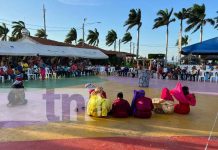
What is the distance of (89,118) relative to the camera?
796cm

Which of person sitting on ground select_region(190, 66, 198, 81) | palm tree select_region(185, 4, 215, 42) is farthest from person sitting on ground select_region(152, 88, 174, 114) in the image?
palm tree select_region(185, 4, 215, 42)

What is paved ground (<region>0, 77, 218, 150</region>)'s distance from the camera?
576cm

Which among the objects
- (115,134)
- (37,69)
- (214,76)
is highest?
(37,69)

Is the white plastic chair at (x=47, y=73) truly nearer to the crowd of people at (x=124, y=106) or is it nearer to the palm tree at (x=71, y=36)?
the crowd of people at (x=124, y=106)

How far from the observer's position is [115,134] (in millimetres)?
6531

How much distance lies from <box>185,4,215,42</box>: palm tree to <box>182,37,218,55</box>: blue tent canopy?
23.3 m

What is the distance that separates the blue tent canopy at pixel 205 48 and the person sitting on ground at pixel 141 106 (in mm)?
12962

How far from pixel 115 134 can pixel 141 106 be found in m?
1.73

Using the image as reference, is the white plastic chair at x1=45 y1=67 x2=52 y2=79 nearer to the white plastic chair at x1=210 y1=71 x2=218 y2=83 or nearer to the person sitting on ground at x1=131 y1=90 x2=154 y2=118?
the white plastic chair at x1=210 y1=71 x2=218 y2=83

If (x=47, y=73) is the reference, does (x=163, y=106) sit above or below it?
below

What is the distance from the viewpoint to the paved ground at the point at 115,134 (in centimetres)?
576

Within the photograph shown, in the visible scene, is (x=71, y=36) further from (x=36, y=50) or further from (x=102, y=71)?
(x=36, y=50)

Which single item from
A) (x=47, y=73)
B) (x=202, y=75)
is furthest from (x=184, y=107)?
(x=47, y=73)

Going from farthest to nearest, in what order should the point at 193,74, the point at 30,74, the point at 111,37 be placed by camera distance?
the point at 111,37, the point at 193,74, the point at 30,74
